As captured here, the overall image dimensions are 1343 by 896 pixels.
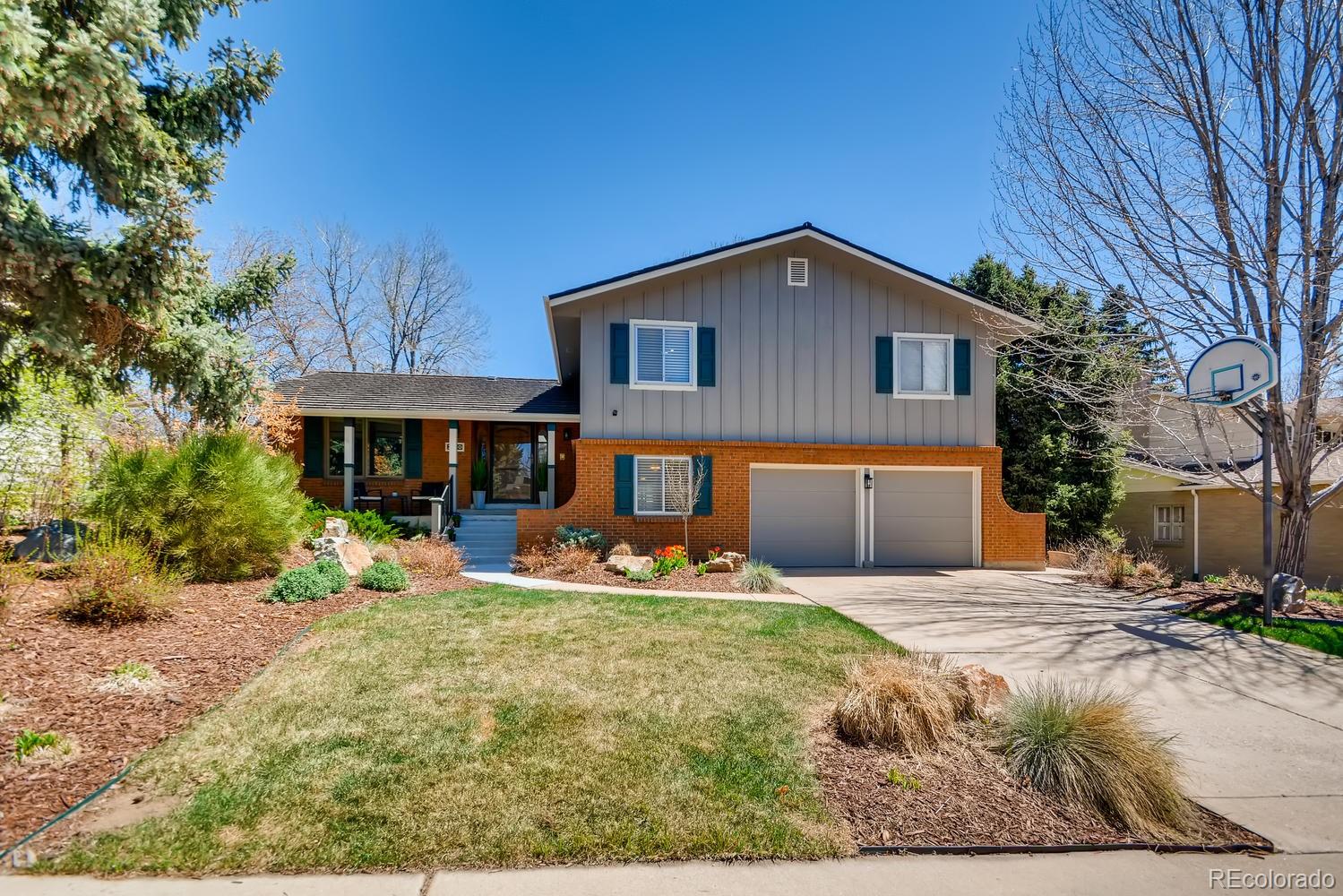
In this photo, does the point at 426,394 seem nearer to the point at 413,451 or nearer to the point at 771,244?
the point at 413,451

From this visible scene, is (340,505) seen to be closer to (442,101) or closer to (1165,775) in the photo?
(442,101)

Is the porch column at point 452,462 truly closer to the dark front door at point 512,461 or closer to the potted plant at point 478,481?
the potted plant at point 478,481

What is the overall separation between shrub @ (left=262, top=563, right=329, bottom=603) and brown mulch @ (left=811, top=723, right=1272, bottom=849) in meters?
6.75

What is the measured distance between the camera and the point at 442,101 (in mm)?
14984

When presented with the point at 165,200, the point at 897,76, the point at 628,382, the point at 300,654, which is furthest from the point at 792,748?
the point at 897,76

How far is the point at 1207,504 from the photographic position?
51.3ft

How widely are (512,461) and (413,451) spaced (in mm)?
2605

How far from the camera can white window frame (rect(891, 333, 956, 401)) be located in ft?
44.6

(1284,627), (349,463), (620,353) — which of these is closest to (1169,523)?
(1284,627)

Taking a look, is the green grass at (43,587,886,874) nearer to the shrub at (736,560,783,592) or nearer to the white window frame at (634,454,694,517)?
the shrub at (736,560,783,592)

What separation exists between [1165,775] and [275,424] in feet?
52.2

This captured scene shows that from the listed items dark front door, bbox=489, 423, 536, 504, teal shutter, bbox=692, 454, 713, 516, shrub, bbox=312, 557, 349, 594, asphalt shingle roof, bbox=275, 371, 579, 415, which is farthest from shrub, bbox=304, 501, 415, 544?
teal shutter, bbox=692, 454, 713, 516

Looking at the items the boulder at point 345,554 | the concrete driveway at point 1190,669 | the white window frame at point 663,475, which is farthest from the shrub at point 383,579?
the concrete driveway at point 1190,669

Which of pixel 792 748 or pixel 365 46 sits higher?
pixel 365 46
